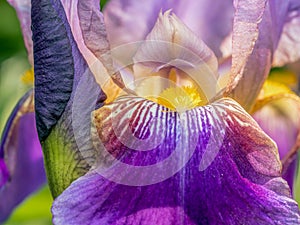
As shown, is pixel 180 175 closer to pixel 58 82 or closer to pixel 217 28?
pixel 58 82

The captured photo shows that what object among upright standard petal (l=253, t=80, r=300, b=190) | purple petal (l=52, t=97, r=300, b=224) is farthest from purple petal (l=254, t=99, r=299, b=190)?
purple petal (l=52, t=97, r=300, b=224)

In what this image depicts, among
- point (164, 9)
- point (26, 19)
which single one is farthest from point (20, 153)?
point (164, 9)

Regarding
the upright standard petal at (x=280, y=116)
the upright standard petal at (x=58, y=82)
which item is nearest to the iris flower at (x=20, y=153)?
the upright standard petal at (x=58, y=82)

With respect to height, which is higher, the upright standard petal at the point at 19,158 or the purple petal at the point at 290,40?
the purple petal at the point at 290,40

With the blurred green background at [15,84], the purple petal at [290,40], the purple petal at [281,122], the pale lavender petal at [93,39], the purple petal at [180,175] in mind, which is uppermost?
the pale lavender petal at [93,39]

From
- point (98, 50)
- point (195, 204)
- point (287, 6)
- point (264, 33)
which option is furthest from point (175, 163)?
point (287, 6)

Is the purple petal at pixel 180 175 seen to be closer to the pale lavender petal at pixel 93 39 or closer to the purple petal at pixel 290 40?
the pale lavender petal at pixel 93 39
